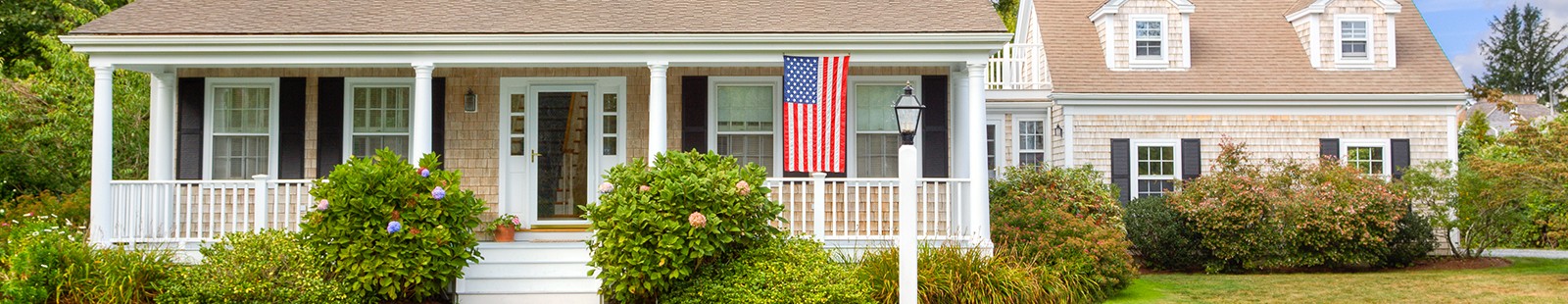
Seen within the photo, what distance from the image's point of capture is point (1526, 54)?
4806 centimetres

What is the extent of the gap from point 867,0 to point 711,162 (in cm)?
339

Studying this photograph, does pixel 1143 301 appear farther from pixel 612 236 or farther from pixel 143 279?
pixel 143 279

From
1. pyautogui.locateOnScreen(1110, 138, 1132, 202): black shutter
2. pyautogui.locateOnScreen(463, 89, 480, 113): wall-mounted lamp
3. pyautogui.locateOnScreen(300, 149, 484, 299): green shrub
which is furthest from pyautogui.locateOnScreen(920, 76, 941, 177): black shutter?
pyautogui.locateOnScreen(1110, 138, 1132, 202): black shutter

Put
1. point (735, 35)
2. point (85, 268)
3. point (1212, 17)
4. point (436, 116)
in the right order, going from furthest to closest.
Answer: point (1212, 17) < point (436, 116) < point (735, 35) < point (85, 268)

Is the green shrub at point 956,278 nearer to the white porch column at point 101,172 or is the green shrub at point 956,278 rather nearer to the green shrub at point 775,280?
the green shrub at point 775,280

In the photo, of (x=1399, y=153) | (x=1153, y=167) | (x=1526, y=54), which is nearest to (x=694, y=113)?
(x=1153, y=167)

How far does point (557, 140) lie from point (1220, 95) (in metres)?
9.35

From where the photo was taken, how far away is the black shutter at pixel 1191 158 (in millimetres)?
17688

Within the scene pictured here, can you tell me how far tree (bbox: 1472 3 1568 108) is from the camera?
155ft

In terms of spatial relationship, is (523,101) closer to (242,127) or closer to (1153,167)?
(242,127)

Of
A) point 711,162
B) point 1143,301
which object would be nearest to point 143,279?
point 711,162

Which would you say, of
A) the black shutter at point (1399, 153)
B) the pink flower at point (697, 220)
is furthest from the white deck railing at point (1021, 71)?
the pink flower at point (697, 220)

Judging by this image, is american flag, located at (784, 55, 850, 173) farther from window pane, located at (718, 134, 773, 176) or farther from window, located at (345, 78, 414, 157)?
window, located at (345, 78, 414, 157)

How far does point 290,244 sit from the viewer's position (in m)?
10.1
